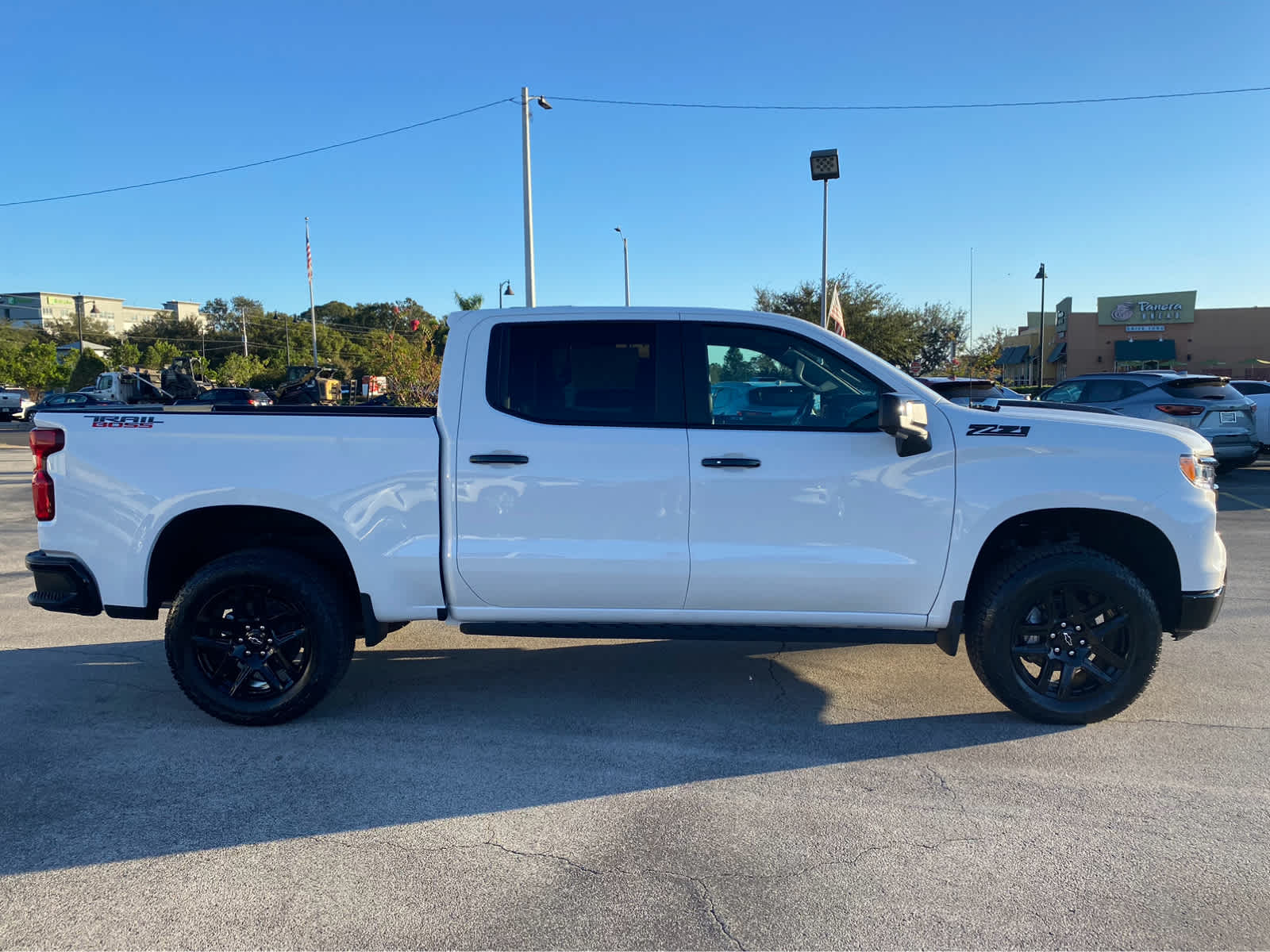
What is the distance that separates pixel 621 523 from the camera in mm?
4094

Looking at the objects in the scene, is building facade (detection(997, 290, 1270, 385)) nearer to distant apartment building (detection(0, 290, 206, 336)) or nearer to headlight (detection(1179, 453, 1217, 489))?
headlight (detection(1179, 453, 1217, 489))

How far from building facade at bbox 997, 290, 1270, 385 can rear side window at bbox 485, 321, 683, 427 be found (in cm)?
4921

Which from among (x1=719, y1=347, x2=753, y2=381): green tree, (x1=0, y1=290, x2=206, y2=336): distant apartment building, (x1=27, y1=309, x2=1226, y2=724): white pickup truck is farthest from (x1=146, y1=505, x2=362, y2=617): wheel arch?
(x1=0, y1=290, x2=206, y2=336): distant apartment building

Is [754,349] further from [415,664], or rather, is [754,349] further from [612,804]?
[415,664]

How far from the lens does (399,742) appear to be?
13.6ft

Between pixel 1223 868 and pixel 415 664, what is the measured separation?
4.06 meters

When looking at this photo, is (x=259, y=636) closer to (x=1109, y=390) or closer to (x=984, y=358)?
(x=1109, y=390)

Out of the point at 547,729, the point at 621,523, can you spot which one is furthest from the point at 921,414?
the point at 547,729

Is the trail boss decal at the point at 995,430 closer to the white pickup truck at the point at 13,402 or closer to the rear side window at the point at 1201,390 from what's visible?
the rear side window at the point at 1201,390

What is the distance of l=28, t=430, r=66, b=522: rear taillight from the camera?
420 cm

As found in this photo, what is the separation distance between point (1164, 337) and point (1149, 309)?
1887 mm

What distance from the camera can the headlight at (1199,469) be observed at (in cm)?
405

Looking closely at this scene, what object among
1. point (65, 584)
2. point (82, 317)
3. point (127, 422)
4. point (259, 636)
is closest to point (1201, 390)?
point (259, 636)

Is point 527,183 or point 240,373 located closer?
point 527,183
